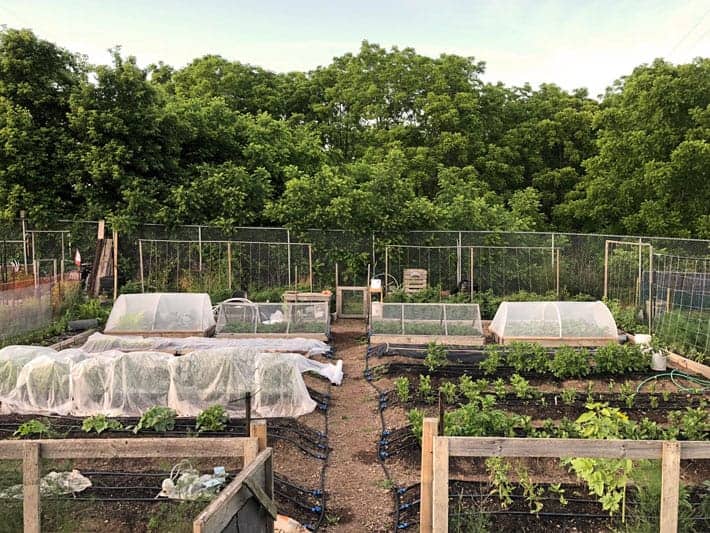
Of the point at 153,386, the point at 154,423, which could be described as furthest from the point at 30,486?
the point at 153,386

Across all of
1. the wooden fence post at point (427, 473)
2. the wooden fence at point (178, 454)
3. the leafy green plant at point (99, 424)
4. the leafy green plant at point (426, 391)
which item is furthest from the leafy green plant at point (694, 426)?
the leafy green plant at point (99, 424)

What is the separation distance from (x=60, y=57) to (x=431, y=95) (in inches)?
559

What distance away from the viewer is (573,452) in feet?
12.5

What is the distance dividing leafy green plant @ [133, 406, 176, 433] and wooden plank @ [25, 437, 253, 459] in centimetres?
327

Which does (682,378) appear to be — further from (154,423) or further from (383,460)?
(154,423)

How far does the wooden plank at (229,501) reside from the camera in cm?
287

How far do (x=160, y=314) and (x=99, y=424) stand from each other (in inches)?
237

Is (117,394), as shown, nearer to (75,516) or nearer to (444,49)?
(75,516)

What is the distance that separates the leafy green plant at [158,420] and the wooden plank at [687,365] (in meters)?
8.02

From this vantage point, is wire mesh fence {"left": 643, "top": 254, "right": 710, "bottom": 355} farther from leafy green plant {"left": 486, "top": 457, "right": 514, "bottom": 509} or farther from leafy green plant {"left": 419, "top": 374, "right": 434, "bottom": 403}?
leafy green plant {"left": 486, "top": 457, "right": 514, "bottom": 509}

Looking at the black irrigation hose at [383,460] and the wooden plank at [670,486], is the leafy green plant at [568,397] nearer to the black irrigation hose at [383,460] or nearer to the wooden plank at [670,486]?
the black irrigation hose at [383,460]

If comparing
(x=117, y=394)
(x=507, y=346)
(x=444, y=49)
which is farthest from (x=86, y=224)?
(x=444, y=49)

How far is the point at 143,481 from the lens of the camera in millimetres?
5617

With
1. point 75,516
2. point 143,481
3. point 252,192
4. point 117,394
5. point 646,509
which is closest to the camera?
point 646,509
